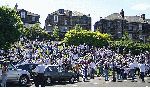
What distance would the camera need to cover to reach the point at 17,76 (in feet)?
82.0

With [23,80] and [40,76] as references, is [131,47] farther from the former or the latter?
[40,76]

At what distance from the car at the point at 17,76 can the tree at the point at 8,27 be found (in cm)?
1380

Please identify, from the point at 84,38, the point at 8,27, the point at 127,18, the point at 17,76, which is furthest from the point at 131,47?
the point at 17,76

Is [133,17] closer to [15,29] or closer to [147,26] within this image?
[147,26]

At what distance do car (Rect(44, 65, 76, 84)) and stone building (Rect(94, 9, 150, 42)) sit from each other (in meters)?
60.1

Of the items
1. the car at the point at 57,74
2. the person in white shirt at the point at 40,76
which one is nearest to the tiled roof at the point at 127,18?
the car at the point at 57,74

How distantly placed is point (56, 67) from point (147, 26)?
64.9 meters

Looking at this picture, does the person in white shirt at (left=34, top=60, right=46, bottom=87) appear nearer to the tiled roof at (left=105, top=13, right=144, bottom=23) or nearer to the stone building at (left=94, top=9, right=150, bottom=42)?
the stone building at (left=94, top=9, right=150, bottom=42)

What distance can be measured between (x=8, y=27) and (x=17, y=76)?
1590 cm

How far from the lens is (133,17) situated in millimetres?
90125

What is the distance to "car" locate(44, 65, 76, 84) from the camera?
26203 millimetres

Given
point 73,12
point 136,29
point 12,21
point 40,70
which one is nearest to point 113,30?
point 136,29

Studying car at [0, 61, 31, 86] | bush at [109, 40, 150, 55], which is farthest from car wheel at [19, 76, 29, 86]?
bush at [109, 40, 150, 55]

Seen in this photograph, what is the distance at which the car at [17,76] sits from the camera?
2453 centimetres
